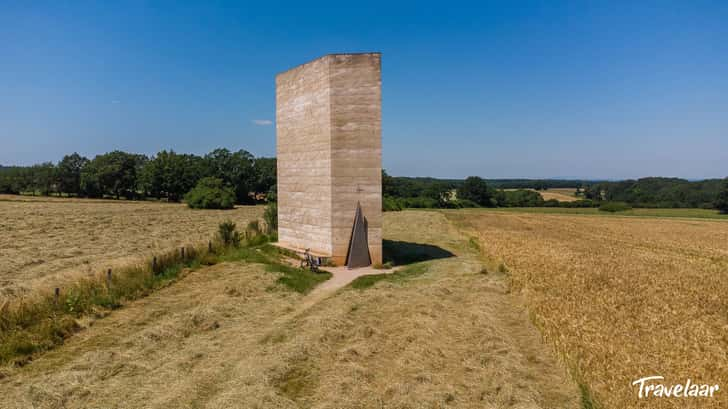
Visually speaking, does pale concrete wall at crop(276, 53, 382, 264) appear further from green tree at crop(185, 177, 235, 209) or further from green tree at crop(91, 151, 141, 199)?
green tree at crop(91, 151, 141, 199)

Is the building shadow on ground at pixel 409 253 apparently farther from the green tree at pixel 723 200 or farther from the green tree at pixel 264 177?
the green tree at pixel 723 200

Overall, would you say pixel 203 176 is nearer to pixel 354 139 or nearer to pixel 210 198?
pixel 210 198

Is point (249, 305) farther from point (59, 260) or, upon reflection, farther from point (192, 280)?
point (59, 260)

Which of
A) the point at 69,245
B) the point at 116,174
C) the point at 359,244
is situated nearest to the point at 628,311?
the point at 359,244

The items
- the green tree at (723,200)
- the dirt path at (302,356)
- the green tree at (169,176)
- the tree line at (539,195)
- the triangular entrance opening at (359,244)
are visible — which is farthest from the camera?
the green tree at (169,176)

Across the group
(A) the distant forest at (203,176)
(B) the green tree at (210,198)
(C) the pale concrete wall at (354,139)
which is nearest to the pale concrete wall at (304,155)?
(C) the pale concrete wall at (354,139)

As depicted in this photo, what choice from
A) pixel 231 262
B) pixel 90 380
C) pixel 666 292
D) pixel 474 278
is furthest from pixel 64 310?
pixel 666 292

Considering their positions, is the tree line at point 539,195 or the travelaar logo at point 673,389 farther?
the tree line at point 539,195
